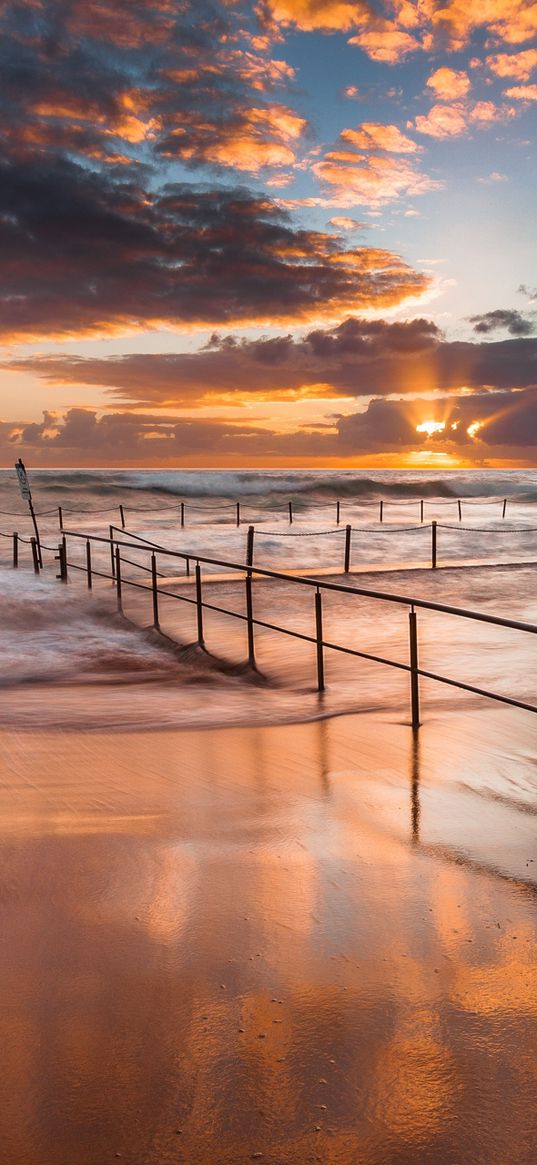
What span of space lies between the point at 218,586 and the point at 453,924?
12.4 m

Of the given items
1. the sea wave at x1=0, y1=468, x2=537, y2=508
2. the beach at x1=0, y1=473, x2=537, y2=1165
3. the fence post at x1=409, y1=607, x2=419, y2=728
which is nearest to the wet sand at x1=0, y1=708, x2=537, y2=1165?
the beach at x1=0, y1=473, x2=537, y2=1165

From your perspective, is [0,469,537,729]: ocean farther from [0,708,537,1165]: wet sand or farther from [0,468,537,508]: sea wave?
[0,468,537,508]: sea wave

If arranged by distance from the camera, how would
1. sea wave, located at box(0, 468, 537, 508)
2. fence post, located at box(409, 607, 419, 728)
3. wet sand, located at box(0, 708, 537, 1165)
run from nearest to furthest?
wet sand, located at box(0, 708, 537, 1165) < fence post, located at box(409, 607, 419, 728) < sea wave, located at box(0, 468, 537, 508)

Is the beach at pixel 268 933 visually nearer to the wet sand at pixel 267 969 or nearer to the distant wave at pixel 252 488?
the wet sand at pixel 267 969

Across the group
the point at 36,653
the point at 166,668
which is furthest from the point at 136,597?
the point at 166,668

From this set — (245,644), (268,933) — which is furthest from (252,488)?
(268,933)

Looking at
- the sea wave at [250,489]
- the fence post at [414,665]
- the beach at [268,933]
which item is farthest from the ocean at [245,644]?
the sea wave at [250,489]

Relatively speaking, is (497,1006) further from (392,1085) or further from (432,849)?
(432,849)

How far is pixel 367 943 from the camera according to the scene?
280cm

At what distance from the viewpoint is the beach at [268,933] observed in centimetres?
204

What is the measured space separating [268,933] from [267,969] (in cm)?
22

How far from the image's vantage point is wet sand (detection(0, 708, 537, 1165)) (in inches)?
79.2

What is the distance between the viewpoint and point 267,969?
2.64 meters

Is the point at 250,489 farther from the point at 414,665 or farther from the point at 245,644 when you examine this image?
the point at 414,665
